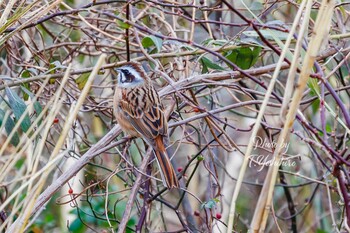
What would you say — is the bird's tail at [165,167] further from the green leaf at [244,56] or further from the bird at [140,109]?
the green leaf at [244,56]

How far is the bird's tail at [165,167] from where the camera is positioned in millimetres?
2843

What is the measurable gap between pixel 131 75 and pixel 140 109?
12.1 inches

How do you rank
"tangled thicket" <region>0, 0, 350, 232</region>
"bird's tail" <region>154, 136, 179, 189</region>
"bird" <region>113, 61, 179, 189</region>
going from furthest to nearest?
"bird" <region>113, 61, 179, 189</region>, "bird's tail" <region>154, 136, 179, 189</region>, "tangled thicket" <region>0, 0, 350, 232</region>

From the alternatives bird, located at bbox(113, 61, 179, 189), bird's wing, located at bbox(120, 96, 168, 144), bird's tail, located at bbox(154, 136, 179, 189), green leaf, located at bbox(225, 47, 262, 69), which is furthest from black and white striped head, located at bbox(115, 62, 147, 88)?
green leaf, located at bbox(225, 47, 262, 69)

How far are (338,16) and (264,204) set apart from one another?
75.1 inches

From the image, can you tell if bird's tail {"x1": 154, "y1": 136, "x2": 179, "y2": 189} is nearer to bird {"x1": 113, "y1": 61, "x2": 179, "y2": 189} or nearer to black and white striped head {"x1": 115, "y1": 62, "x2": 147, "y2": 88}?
bird {"x1": 113, "y1": 61, "x2": 179, "y2": 189}

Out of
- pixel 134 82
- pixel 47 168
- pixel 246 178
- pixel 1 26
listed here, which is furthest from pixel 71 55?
pixel 246 178

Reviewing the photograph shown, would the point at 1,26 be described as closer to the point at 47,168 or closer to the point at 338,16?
the point at 47,168

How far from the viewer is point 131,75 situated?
3.35m

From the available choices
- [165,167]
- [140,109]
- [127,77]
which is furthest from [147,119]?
[165,167]

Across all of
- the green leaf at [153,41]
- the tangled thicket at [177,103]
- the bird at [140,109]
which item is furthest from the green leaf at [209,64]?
the bird at [140,109]

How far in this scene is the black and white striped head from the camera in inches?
127

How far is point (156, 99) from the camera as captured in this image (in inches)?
134

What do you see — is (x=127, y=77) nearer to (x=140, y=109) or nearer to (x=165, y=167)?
(x=140, y=109)
